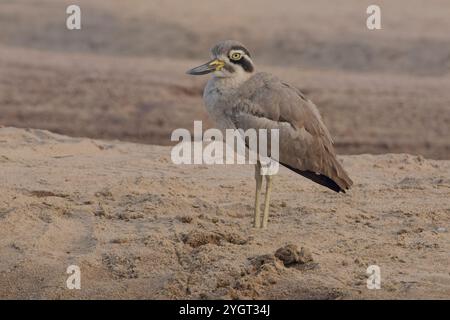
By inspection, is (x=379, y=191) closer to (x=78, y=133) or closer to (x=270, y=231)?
(x=270, y=231)

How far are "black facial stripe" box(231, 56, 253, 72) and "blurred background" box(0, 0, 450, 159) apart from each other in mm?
5954

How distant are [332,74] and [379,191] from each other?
26.8 feet

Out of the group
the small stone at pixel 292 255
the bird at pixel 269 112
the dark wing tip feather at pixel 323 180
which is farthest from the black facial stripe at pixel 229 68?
the small stone at pixel 292 255

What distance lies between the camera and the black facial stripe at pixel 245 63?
7914mm

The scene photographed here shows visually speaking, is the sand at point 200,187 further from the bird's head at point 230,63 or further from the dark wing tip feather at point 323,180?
the bird's head at point 230,63

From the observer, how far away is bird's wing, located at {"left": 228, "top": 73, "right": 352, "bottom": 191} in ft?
25.5

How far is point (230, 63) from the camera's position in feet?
25.9

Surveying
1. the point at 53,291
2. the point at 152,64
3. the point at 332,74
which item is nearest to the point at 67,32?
the point at 152,64

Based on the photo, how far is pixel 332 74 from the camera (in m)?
16.9

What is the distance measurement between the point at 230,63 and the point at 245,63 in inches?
4.6

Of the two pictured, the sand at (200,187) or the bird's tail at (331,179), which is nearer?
the sand at (200,187)

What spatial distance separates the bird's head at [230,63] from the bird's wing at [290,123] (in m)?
0.11

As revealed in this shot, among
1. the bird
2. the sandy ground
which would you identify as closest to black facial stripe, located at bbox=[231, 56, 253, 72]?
the bird

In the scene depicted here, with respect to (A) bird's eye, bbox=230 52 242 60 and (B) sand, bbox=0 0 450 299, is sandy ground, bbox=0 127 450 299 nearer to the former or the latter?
(B) sand, bbox=0 0 450 299
